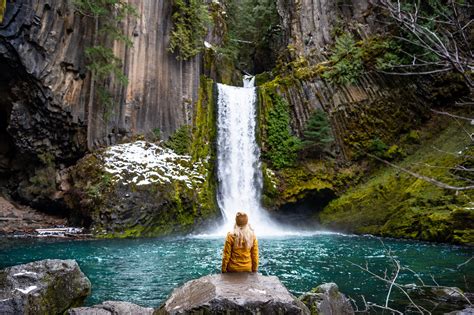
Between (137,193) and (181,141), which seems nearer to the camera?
(137,193)

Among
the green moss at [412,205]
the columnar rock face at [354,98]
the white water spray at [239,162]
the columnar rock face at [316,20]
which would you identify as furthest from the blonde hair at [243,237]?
the columnar rock face at [316,20]

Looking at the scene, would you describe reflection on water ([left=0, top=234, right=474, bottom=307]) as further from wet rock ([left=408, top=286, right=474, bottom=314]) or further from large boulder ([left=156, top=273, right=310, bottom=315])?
large boulder ([left=156, top=273, right=310, bottom=315])

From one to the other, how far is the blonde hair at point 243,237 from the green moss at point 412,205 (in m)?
9.10

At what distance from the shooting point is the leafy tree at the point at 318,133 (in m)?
20.9

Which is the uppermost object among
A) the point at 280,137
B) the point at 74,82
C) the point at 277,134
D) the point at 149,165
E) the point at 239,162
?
the point at 74,82

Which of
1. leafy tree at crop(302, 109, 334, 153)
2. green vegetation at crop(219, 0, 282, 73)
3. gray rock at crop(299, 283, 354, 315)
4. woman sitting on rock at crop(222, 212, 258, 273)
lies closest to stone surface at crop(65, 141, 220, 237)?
leafy tree at crop(302, 109, 334, 153)

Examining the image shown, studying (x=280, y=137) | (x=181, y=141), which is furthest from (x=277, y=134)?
(x=181, y=141)

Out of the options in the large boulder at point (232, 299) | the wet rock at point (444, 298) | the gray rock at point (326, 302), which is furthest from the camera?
the wet rock at point (444, 298)

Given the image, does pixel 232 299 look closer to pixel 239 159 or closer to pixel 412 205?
pixel 412 205

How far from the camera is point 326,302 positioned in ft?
19.2

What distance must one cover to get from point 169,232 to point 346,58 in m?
13.9

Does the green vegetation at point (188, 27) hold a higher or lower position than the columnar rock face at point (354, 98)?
higher

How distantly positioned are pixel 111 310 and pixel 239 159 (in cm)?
1593

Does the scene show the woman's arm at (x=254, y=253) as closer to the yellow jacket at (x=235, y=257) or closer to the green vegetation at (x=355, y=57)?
the yellow jacket at (x=235, y=257)
